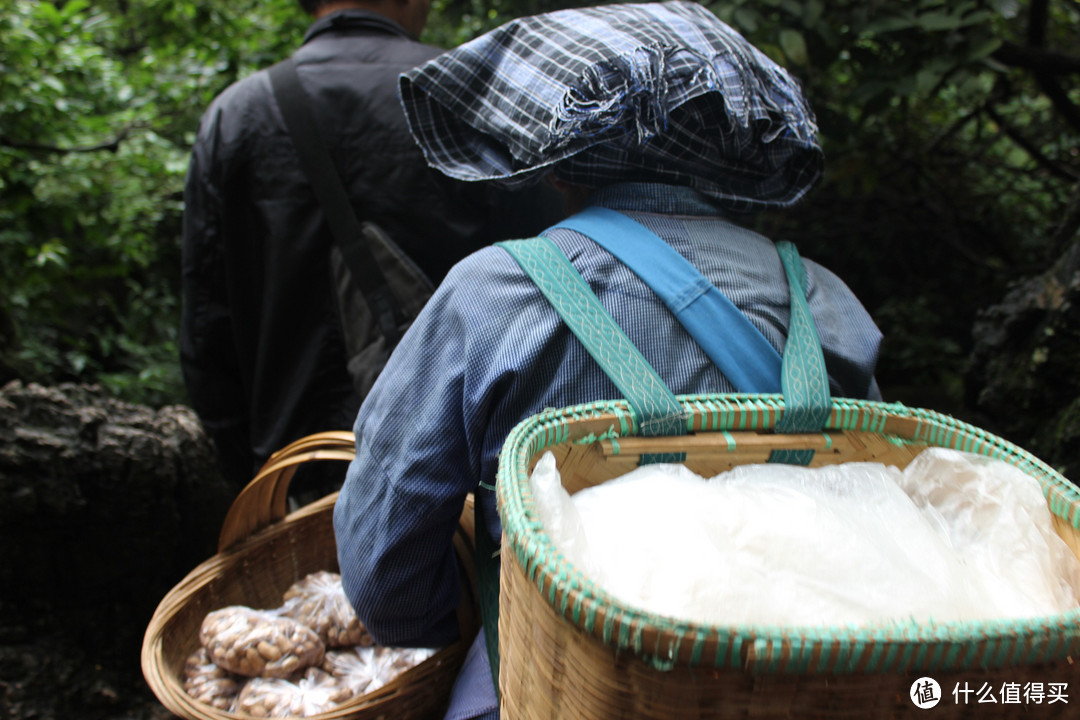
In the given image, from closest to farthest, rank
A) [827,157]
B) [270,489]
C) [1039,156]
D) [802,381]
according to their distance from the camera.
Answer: [802,381]
[270,489]
[827,157]
[1039,156]

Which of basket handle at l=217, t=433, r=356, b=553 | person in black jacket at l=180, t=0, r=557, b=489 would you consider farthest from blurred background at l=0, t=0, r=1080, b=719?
basket handle at l=217, t=433, r=356, b=553

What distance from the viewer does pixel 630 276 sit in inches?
42.9

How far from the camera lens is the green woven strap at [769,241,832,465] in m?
0.97

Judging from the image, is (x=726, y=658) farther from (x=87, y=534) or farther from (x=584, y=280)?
(x=87, y=534)

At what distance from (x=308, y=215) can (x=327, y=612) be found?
1014 mm

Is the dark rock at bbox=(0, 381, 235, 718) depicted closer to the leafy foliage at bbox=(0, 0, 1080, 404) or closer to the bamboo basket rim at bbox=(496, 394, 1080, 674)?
the leafy foliage at bbox=(0, 0, 1080, 404)

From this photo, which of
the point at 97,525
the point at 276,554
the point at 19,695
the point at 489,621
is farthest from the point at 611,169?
the point at 19,695

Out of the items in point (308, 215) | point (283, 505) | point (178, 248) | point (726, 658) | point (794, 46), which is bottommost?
point (178, 248)

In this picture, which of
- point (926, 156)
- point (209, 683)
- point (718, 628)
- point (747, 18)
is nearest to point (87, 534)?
point (209, 683)

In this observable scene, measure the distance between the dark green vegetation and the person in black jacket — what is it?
101 centimetres

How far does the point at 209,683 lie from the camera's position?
1492mm

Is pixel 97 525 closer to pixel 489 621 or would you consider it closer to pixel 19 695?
pixel 19 695

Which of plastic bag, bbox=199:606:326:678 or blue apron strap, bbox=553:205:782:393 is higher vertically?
blue apron strap, bbox=553:205:782:393

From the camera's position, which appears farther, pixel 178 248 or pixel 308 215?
pixel 178 248
